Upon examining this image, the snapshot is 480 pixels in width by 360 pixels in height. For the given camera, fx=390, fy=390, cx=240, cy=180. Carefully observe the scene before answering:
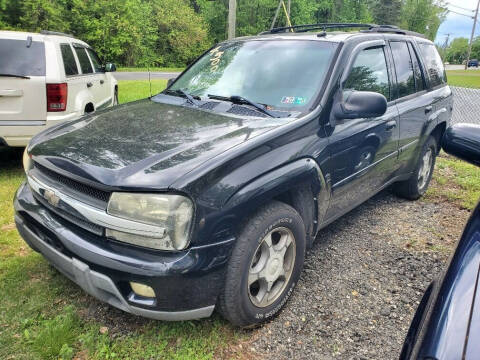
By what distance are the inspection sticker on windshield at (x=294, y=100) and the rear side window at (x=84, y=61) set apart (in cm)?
430

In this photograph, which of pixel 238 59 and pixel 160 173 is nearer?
pixel 160 173

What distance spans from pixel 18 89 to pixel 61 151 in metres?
2.93

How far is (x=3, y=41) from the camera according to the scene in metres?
4.74

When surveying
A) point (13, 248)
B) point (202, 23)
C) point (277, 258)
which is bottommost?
point (13, 248)

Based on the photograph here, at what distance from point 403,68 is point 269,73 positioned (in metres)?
1.59

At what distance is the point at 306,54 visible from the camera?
10.1ft

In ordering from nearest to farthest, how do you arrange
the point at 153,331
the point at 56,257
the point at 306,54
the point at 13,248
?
1. the point at 56,257
2. the point at 153,331
3. the point at 306,54
4. the point at 13,248

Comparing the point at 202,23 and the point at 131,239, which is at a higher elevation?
the point at 202,23

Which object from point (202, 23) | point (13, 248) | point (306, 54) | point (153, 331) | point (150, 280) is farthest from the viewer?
point (202, 23)

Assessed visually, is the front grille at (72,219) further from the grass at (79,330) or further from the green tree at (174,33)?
the green tree at (174,33)

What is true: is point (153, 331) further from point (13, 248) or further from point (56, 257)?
point (13, 248)

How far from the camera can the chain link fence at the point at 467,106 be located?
8008 millimetres

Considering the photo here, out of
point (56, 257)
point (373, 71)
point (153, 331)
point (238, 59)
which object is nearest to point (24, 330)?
point (56, 257)

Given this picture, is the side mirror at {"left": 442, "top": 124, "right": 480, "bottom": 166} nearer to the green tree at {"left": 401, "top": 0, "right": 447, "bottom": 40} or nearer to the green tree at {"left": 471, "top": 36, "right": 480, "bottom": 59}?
the green tree at {"left": 401, "top": 0, "right": 447, "bottom": 40}
